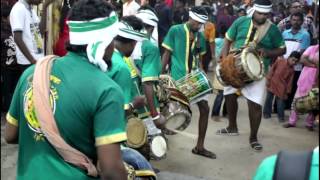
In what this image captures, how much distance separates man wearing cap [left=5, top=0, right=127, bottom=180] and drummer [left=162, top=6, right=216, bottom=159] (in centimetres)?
331

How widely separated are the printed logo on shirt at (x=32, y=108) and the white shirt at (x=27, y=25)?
3.08 metres

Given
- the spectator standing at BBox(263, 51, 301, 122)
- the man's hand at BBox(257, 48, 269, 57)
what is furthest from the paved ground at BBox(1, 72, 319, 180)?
the man's hand at BBox(257, 48, 269, 57)

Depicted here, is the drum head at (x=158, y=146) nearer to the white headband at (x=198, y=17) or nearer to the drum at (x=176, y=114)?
the drum at (x=176, y=114)

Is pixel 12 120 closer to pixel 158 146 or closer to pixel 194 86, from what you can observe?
pixel 158 146

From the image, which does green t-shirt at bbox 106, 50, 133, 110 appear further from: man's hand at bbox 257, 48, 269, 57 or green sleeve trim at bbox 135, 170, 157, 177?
man's hand at bbox 257, 48, 269, 57

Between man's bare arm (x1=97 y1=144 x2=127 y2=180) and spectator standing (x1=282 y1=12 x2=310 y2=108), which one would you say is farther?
spectator standing (x1=282 y1=12 x2=310 y2=108)

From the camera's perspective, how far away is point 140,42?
14.3 feet

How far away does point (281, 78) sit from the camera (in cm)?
712

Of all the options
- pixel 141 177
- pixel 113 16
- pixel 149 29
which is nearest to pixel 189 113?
pixel 149 29

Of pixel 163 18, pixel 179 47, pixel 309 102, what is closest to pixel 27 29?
pixel 179 47

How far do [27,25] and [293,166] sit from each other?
4235mm

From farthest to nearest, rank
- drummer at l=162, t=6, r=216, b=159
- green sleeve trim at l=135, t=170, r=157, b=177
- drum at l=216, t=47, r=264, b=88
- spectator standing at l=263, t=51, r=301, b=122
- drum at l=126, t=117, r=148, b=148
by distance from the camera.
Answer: spectator standing at l=263, t=51, r=301, b=122, drummer at l=162, t=6, r=216, b=159, drum at l=216, t=47, r=264, b=88, drum at l=126, t=117, r=148, b=148, green sleeve trim at l=135, t=170, r=157, b=177

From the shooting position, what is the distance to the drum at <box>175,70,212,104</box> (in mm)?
5500

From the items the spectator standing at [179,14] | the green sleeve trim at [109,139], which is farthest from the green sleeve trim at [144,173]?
the spectator standing at [179,14]
